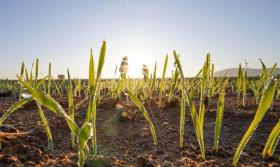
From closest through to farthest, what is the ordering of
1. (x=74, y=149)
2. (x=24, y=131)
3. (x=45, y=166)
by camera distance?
(x=45, y=166) → (x=74, y=149) → (x=24, y=131)

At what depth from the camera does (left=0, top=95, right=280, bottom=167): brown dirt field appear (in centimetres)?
125

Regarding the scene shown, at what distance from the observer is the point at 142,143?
5.08ft

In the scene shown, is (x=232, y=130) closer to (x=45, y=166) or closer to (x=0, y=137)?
(x=45, y=166)

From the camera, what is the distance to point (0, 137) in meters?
1.48

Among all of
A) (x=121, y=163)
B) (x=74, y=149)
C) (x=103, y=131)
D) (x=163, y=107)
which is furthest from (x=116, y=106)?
(x=121, y=163)

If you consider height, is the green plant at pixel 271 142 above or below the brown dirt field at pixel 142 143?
above

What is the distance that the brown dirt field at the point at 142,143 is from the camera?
1245mm

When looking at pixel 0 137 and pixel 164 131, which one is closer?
pixel 0 137

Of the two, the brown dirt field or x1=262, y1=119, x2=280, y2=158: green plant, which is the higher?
x1=262, y1=119, x2=280, y2=158: green plant

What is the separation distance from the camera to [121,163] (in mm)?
1218

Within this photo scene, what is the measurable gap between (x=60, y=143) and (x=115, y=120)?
58 cm

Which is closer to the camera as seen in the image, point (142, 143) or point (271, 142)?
point (271, 142)

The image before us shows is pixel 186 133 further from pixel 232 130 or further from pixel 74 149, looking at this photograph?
pixel 74 149

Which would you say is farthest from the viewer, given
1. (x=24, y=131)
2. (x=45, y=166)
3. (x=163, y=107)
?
→ (x=163, y=107)
